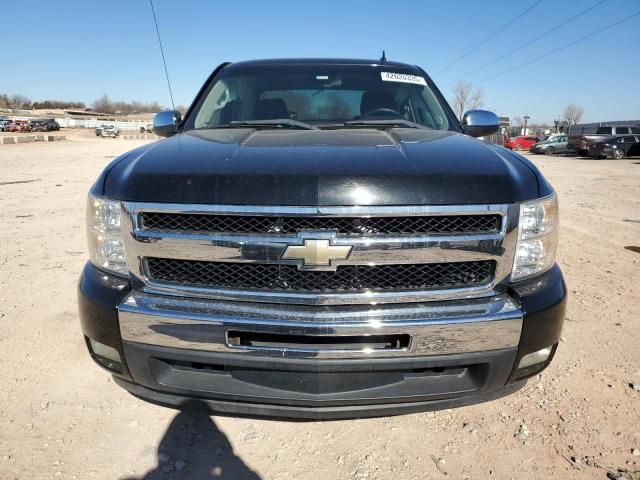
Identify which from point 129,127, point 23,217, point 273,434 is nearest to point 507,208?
point 273,434

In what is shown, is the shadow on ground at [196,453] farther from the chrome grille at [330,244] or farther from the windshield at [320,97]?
the windshield at [320,97]

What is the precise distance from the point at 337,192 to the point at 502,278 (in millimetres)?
782

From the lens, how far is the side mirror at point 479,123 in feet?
11.0

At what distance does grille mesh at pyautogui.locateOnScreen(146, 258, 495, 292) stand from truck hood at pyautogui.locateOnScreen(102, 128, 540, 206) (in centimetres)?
27

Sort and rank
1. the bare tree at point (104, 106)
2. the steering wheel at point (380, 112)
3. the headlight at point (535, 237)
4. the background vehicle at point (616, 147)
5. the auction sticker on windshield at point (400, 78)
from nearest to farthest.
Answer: the headlight at point (535, 237) → the steering wheel at point (380, 112) → the auction sticker on windshield at point (400, 78) → the background vehicle at point (616, 147) → the bare tree at point (104, 106)

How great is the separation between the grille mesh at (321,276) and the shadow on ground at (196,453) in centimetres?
56

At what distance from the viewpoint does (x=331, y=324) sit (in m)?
1.78

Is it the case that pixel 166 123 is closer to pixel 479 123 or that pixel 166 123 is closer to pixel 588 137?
pixel 479 123

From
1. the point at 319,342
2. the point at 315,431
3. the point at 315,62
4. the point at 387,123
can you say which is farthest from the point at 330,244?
the point at 315,62

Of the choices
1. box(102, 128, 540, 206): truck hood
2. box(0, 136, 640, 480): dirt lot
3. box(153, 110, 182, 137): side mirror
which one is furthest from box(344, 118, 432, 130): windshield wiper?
box(0, 136, 640, 480): dirt lot

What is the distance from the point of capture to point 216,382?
1.90m

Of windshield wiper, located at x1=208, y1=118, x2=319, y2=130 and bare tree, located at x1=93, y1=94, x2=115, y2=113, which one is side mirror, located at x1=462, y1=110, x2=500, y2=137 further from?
bare tree, located at x1=93, y1=94, x2=115, y2=113

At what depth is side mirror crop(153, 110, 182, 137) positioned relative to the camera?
11.0ft

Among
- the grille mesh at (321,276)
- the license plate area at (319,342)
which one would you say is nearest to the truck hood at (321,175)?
the grille mesh at (321,276)
